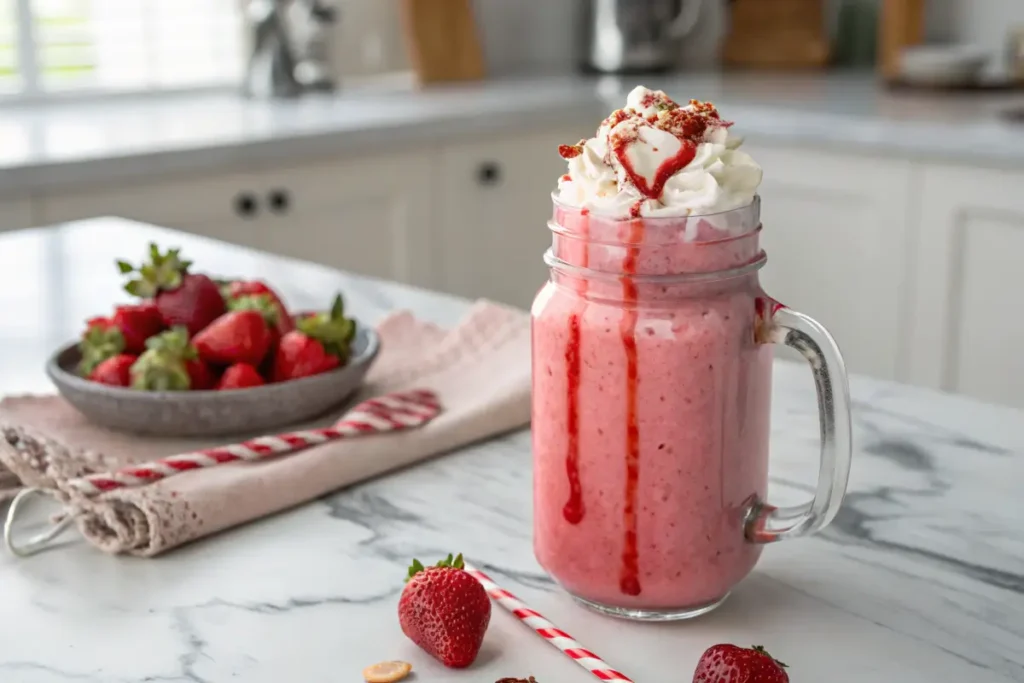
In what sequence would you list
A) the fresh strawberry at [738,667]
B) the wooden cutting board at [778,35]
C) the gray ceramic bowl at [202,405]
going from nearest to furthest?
1. the fresh strawberry at [738,667]
2. the gray ceramic bowl at [202,405]
3. the wooden cutting board at [778,35]

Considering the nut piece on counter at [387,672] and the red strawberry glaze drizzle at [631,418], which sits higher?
the red strawberry glaze drizzle at [631,418]

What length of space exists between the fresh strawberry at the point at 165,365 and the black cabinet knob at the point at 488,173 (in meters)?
1.73

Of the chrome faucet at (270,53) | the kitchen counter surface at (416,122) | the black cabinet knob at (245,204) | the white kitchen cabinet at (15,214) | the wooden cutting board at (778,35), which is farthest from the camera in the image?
the wooden cutting board at (778,35)

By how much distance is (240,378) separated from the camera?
3.00 ft

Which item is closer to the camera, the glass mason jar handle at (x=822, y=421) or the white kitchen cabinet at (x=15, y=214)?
the glass mason jar handle at (x=822, y=421)

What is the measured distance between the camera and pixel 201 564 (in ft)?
2.49

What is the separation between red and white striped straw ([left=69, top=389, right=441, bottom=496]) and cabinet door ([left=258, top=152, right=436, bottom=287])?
1.39 meters

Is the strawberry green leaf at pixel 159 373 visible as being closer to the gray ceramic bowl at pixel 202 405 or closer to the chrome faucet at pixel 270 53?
the gray ceramic bowl at pixel 202 405

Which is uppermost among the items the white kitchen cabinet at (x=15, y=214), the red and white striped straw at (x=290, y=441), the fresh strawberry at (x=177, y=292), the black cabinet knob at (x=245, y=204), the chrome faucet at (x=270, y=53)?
the chrome faucet at (x=270, y=53)

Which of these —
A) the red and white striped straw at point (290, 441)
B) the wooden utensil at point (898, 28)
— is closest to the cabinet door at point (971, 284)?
the wooden utensil at point (898, 28)

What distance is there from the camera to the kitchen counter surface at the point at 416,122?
2100mm

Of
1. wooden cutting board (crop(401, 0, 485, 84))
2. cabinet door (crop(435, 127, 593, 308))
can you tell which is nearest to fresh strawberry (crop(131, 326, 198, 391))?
cabinet door (crop(435, 127, 593, 308))

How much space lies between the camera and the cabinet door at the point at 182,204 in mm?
2051

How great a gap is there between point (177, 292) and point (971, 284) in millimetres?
1656
